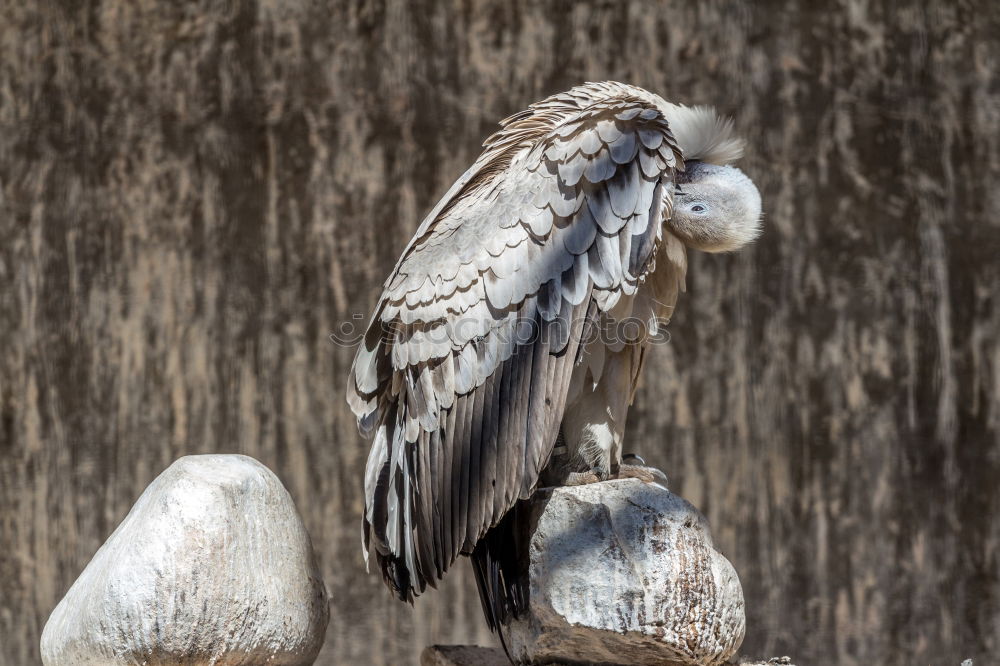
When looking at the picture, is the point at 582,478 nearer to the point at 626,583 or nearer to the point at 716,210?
the point at 626,583

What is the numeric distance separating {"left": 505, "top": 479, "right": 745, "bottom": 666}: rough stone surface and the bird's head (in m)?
0.63

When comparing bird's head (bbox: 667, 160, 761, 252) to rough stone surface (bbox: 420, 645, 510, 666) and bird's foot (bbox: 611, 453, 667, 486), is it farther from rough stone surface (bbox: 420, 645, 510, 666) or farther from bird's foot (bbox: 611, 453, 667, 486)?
rough stone surface (bbox: 420, 645, 510, 666)

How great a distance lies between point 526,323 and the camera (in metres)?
2.51

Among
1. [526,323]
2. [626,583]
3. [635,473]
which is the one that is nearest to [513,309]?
[526,323]

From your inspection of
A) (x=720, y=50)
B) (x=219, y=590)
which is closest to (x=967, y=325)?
(x=720, y=50)

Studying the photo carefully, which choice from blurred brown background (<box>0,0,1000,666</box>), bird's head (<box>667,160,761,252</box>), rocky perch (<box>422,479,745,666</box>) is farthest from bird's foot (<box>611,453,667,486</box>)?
blurred brown background (<box>0,0,1000,666</box>)

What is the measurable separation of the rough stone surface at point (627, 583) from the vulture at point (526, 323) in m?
0.13

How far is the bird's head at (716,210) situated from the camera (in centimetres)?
256

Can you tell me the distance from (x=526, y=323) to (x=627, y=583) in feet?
2.14

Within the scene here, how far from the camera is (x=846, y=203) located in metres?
4.10

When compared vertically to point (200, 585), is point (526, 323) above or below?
above

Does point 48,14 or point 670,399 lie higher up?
point 48,14

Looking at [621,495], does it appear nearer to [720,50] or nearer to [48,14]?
[720,50]

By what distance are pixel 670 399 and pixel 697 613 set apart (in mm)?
1688
